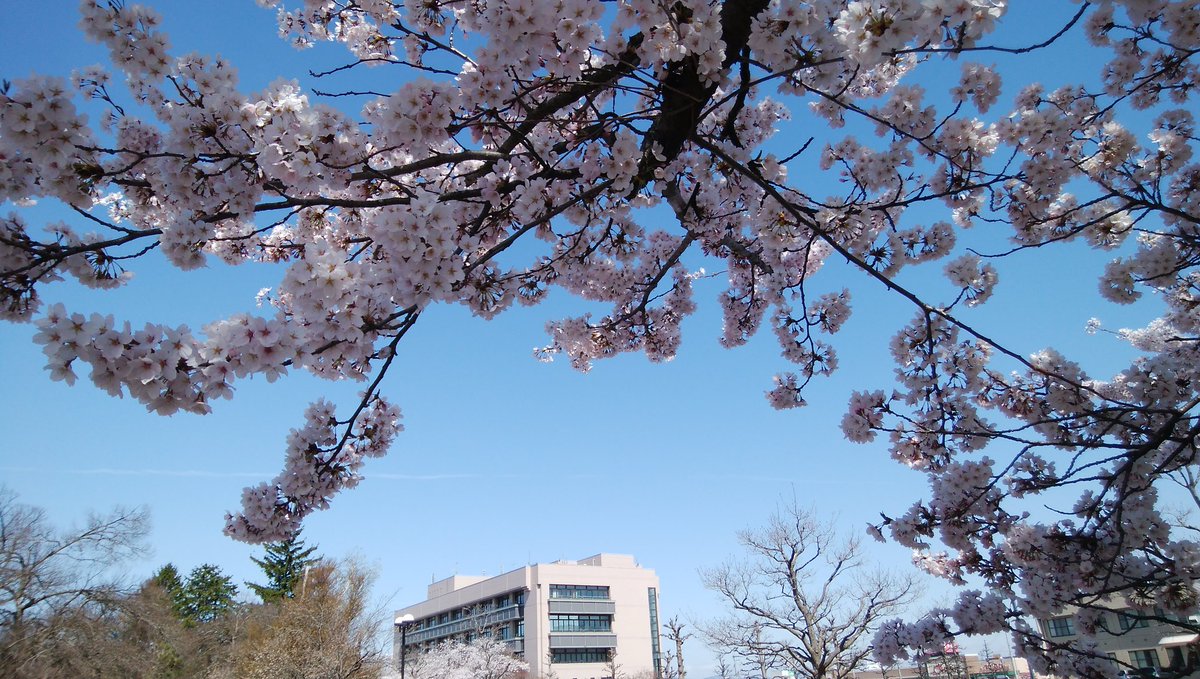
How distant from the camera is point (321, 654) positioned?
17047 mm

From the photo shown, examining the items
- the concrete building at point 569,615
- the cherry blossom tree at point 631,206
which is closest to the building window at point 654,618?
the concrete building at point 569,615

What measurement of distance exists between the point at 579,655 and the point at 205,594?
86.9 ft

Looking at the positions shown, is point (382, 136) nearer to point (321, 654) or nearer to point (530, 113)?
point (530, 113)

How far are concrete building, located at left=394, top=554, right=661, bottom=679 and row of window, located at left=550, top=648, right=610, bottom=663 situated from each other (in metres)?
0.07

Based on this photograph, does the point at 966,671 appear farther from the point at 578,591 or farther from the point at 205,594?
the point at 205,594

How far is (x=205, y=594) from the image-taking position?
38188 mm

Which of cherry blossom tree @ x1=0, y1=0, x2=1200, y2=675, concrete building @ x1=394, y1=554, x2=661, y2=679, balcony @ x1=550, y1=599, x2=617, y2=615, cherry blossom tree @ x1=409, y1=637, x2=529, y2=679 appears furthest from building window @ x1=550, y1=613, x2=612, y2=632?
cherry blossom tree @ x1=0, y1=0, x2=1200, y2=675

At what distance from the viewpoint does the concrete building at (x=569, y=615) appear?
150 feet

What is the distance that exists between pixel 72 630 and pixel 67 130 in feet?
64.2

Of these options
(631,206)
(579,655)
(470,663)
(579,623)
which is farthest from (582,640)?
(631,206)

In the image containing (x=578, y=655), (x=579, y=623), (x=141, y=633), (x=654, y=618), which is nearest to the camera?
(x=141, y=633)

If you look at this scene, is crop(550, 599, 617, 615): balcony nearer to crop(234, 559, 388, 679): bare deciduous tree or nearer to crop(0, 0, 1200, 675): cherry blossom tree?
crop(234, 559, 388, 679): bare deciduous tree

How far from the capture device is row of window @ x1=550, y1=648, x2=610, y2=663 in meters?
45.7

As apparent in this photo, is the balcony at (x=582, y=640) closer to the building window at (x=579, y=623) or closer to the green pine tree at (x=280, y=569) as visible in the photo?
the building window at (x=579, y=623)
